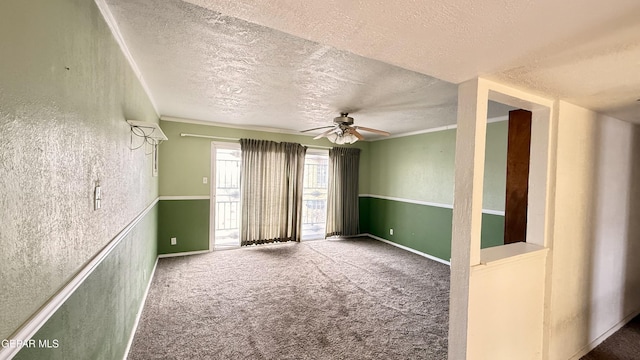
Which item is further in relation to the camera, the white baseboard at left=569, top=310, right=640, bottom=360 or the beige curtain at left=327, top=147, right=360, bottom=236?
the beige curtain at left=327, top=147, right=360, bottom=236

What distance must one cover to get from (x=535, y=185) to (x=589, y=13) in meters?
1.36

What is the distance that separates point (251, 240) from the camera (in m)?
4.73

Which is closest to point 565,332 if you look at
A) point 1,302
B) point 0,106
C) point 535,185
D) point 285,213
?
point 535,185

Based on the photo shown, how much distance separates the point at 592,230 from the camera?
2184 mm

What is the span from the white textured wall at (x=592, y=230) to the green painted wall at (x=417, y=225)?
109 centimetres

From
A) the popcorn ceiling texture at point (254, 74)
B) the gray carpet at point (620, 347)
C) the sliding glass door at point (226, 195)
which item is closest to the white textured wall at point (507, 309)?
the gray carpet at point (620, 347)

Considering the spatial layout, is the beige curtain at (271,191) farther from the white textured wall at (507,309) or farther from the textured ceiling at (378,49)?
the white textured wall at (507,309)

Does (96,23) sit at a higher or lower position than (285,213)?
higher

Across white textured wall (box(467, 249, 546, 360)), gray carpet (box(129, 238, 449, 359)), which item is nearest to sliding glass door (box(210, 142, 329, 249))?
gray carpet (box(129, 238, 449, 359))

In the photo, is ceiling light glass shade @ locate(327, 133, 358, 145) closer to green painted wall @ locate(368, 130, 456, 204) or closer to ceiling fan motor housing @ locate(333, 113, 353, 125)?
Answer: ceiling fan motor housing @ locate(333, 113, 353, 125)

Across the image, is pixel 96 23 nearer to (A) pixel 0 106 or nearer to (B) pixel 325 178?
(A) pixel 0 106

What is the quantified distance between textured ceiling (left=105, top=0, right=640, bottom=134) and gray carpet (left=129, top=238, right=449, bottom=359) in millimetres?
2117

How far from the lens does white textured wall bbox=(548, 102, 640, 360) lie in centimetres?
192

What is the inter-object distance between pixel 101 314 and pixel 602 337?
3888 millimetres
